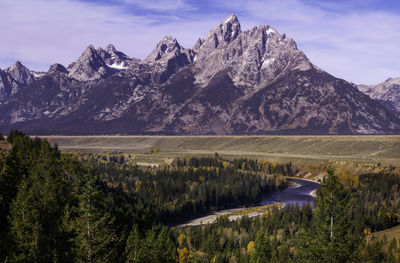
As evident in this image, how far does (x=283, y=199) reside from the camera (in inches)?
6196

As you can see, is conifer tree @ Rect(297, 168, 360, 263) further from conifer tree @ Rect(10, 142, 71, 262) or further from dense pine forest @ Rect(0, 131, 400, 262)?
conifer tree @ Rect(10, 142, 71, 262)

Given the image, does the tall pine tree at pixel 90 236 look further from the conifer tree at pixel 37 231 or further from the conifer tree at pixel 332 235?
the conifer tree at pixel 332 235

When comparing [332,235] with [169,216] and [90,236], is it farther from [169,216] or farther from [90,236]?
[169,216]

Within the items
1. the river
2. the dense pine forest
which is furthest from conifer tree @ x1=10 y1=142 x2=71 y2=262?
the river

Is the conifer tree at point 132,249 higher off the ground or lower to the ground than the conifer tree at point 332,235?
lower

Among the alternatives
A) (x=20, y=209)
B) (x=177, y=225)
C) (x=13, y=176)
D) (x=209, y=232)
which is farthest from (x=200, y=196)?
(x=20, y=209)

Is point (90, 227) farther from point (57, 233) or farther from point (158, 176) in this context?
point (158, 176)

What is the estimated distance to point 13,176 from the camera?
64.7m

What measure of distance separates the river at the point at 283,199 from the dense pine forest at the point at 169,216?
485cm

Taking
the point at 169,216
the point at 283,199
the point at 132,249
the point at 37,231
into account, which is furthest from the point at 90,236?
the point at 283,199

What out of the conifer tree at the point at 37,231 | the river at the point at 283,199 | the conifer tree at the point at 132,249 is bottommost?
the river at the point at 283,199

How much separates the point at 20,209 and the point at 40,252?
4.61m

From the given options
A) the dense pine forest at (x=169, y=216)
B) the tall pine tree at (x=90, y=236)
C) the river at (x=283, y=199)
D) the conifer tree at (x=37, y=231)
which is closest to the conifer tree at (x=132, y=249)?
the dense pine forest at (x=169, y=216)

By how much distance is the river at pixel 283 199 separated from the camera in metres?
130
